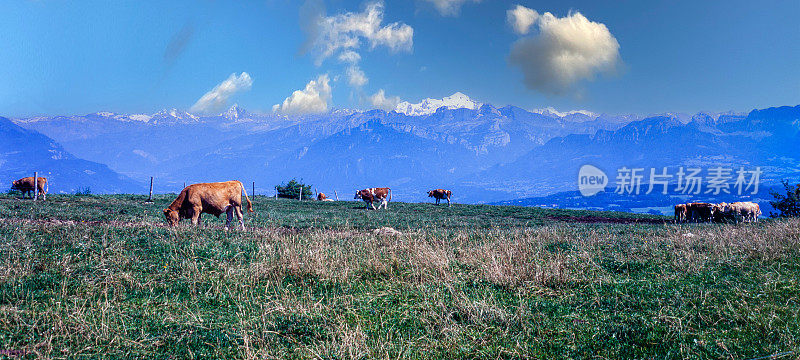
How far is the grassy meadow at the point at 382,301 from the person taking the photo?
18.7 feet

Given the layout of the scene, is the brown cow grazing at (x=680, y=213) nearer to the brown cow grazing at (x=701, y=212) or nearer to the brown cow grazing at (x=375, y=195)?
the brown cow grazing at (x=701, y=212)

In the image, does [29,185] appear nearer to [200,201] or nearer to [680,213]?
[200,201]

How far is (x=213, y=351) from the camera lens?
5.62 m

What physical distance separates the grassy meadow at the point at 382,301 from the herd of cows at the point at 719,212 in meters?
27.5

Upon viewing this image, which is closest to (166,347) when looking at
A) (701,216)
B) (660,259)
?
(660,259)

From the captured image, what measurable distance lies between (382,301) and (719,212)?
37.7 metres

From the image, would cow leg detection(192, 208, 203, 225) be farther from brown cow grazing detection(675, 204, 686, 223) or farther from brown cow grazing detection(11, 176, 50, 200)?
brown cow grazing detection(675, 204, 686, 223)

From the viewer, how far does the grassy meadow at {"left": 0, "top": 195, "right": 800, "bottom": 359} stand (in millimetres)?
5703

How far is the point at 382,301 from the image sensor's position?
7699 millimetres

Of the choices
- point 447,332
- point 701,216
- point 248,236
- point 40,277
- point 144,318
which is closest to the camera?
point 447,332

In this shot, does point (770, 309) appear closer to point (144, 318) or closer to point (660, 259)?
point (660, 259)

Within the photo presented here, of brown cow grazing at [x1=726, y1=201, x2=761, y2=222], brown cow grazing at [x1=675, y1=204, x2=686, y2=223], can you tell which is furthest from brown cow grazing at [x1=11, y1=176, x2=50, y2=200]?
brown cow grazing at [x1=726, y1=201, x2=761, y2=222]

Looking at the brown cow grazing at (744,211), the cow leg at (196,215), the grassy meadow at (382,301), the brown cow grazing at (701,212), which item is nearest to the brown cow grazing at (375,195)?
the cow leg at (196,215)

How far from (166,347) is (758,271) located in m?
12.0
